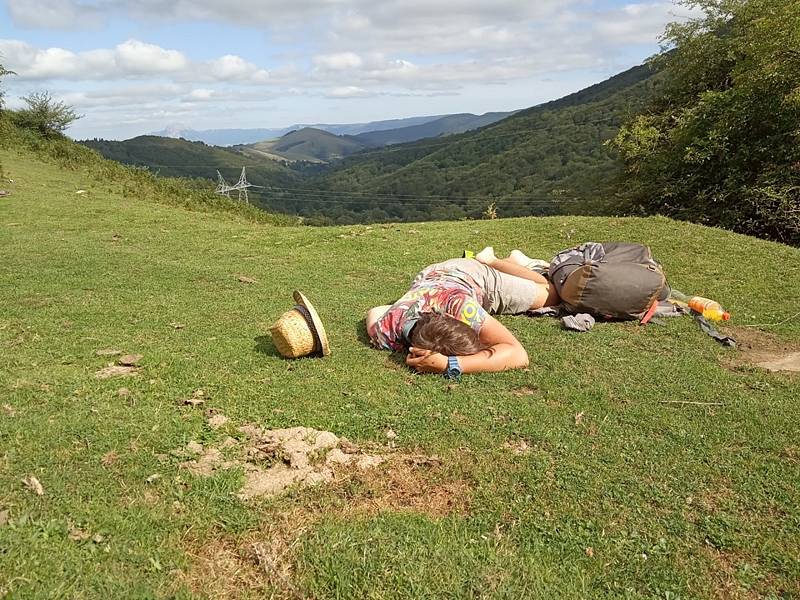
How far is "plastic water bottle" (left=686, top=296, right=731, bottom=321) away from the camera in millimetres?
7590

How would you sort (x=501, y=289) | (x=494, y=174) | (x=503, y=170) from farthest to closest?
(x=494, y=174) < (x=503, y=170) < (x=501, y=289)

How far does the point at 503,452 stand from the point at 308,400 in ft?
5.66

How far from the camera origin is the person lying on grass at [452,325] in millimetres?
5512

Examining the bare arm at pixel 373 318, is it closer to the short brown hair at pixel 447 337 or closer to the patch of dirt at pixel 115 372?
the short brown hair at pixel 447 337

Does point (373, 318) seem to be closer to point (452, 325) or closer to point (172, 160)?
point (452, 325)

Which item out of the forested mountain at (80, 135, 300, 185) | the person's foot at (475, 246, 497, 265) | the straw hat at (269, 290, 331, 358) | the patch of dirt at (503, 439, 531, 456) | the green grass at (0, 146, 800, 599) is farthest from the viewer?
the forested mountain at (80, 135, 300, 185)

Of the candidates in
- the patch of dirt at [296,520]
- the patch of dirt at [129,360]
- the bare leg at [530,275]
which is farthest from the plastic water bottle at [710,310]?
the patch of dirt at [129,360]

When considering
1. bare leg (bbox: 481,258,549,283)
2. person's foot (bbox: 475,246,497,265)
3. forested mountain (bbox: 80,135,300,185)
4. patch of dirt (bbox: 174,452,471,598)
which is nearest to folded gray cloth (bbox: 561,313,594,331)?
bare leg (bbox: 481,258,549,283)

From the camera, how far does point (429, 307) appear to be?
19.4ft

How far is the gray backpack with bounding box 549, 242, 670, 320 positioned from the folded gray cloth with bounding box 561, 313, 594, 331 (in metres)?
0.21

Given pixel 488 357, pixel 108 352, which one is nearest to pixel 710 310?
pixel 488 357

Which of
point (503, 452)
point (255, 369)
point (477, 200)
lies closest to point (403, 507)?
point (503, 452)

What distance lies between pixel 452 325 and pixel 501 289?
77.4 inches

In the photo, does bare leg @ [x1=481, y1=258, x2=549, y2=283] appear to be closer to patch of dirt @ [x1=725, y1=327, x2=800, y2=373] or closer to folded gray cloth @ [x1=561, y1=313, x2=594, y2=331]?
folded gray cloth @ [x1=561, y1=313, x2=594, y2=331]
